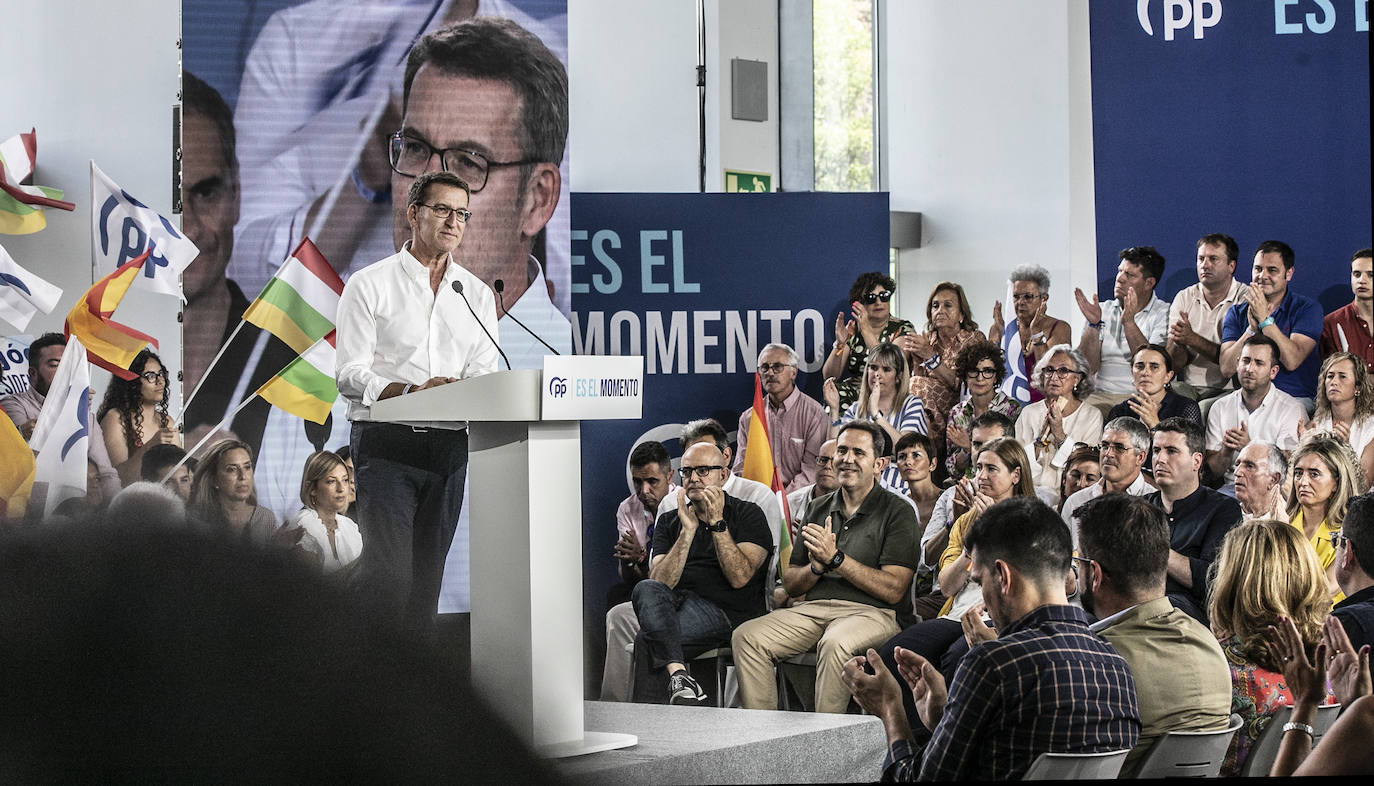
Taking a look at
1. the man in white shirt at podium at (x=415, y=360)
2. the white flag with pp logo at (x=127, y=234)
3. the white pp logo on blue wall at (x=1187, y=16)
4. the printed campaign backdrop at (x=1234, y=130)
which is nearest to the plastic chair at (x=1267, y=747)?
the printed campaign backdrop at (x=1234, y=130)

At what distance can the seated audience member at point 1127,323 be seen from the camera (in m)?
4.91

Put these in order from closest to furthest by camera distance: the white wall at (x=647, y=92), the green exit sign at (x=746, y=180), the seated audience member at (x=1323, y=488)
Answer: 1. the seated audience member at (x=1323, y=488)
2. the white wall at (x=647, y=92)
3. the green exit sign at (x=746, y=180)

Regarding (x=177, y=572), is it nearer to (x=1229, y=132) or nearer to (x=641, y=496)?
(x=641, y=496)

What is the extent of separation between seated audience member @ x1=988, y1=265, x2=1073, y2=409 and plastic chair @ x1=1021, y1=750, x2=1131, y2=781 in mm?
2548

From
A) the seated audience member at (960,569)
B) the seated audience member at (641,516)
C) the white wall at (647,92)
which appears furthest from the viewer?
the white wall at (647,92)

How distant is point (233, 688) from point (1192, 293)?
16.0 feet

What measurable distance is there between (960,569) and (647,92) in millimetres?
4064

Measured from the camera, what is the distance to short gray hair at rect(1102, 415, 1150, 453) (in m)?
4.49

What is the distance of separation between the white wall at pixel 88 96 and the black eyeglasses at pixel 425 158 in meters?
1.53

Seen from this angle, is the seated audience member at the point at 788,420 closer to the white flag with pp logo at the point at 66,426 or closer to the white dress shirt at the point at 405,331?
the white dress shirt at the point at 405,331

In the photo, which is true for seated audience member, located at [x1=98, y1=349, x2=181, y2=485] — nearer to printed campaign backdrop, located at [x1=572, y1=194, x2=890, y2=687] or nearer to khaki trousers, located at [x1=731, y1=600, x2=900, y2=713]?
printed campaign backdrop, located at [x1=572, y1=194, x2=890, y2=687]

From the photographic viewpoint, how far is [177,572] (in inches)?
14.1

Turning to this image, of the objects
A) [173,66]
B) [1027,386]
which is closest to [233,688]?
[1027,386]

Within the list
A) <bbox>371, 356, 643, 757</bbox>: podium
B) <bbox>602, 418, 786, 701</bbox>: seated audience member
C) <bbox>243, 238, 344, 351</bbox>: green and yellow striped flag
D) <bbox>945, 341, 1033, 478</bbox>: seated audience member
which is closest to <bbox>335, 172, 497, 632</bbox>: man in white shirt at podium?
<bbox>243, 238, 344, 351</bbox>: green and yellow striped flag
